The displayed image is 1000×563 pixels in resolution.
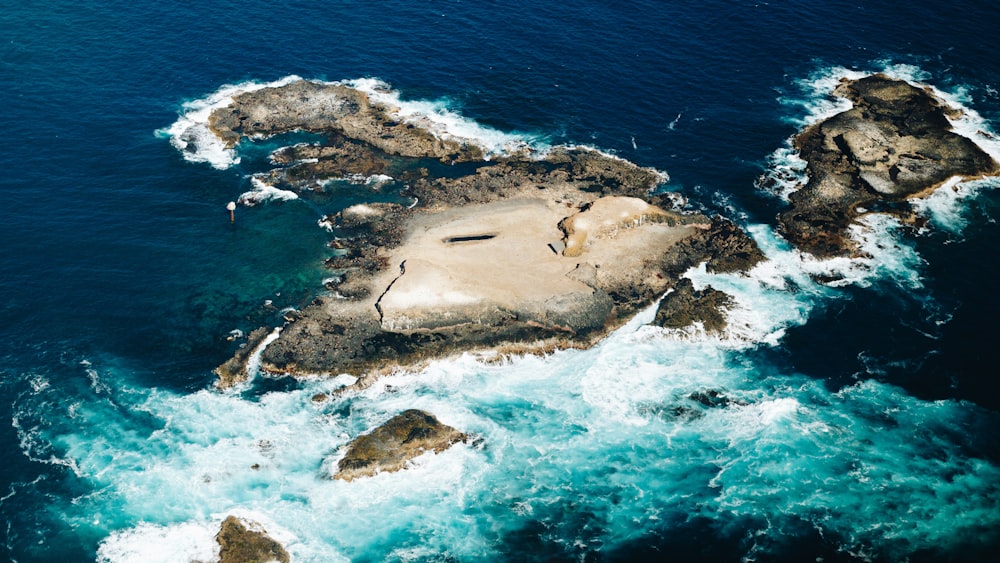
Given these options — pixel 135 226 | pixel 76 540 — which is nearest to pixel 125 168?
pixel 135 226

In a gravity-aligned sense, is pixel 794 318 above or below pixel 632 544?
above

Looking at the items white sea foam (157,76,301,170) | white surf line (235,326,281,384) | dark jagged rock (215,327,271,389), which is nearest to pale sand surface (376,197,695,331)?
white surf line (235,326,281,384)

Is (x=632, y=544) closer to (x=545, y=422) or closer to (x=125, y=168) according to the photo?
(x=545, y=422)

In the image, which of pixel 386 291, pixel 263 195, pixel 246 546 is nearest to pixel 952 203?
pixel 386 291

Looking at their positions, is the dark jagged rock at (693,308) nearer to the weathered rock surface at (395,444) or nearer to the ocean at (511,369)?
the ocean at (511,369)

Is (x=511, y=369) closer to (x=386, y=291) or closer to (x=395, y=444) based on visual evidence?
(x=395, y=444)

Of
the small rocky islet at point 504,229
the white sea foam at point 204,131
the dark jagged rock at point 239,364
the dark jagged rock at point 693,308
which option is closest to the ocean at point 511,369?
the white sea foam at point 204,131

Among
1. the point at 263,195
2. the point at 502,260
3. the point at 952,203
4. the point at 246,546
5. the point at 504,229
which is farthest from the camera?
the point at 263,195

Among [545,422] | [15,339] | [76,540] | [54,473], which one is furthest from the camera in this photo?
[15,339]
